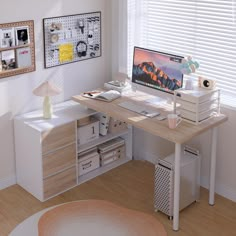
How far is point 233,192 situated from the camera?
418 centimetres

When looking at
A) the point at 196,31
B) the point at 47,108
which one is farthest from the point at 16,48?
the point at 196,31

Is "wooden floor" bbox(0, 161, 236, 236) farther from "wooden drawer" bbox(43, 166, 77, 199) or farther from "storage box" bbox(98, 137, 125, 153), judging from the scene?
"storage box" bbox(98, 137, 125, 153)

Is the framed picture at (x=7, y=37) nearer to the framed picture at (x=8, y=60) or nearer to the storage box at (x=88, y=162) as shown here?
the framed picture at (x=8, y=60)

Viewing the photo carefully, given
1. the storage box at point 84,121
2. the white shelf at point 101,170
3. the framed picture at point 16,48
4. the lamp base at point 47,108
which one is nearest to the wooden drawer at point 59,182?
the white shelf at point 101,170

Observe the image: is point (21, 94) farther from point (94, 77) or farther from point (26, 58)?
point (94, 77)

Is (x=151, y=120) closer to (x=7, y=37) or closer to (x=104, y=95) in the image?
(x=104, y=95)

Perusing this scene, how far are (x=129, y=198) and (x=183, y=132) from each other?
35.5 inches

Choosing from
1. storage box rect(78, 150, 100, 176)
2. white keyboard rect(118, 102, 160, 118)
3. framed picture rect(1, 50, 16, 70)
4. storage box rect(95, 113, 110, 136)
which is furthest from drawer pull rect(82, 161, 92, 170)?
framed picture rect(1, 50, 16, 70)

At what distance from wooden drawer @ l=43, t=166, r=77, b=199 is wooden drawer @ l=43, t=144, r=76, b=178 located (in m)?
0.05

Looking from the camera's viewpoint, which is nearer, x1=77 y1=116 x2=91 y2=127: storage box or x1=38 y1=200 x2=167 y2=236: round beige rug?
x1=38 y1=200 x2=167 y2=236: round beige rug

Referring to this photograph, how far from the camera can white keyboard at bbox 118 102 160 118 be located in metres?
3.94

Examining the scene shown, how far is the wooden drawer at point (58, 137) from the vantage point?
4043 mm

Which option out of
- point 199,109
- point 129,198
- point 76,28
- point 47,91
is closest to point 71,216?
point 129,198

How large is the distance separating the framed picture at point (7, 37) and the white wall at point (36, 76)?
78mm
